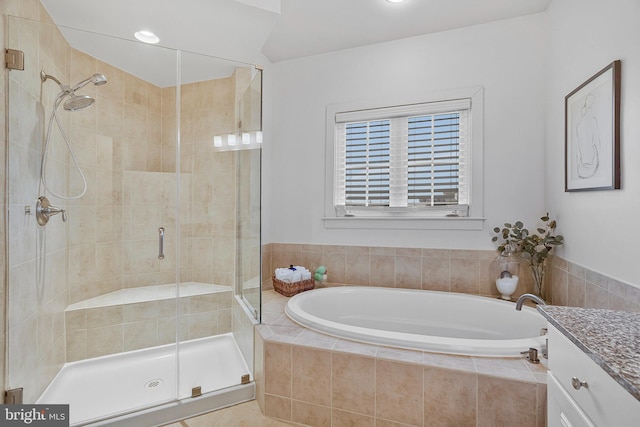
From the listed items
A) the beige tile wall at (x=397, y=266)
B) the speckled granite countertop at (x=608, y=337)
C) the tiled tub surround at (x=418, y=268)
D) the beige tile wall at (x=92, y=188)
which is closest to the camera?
the speckled granite countertop at (x=608, y=337)

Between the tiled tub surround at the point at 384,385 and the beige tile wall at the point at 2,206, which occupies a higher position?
the beige tile wall at the point at 2,206

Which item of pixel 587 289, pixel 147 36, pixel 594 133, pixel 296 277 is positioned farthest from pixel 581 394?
pixel 147 36

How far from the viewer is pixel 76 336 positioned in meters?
1.90

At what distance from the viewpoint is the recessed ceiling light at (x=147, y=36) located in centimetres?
210

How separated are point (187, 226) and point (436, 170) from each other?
2.02 m

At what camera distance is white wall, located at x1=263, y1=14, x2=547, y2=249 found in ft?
7.45

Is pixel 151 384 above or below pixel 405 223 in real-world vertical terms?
below

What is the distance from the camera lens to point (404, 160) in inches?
102

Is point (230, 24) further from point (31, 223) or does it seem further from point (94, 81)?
point (31, 223)

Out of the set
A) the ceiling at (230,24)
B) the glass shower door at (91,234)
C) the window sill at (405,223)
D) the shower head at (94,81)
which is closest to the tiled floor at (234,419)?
the glass shower door at (91,234)

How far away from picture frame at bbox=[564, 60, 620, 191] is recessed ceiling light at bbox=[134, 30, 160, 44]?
2.77 meters

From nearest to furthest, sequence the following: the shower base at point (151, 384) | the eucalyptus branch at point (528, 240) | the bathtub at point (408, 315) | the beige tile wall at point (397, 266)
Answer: the shower base at point (151, 384), the bathtub at point (408, 315), the eucalyptus branch at point (528, 240), the beige tile wall at point (397, 266)

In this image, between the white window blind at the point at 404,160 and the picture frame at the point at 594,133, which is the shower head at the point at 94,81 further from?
the picture frame at the point at 594,133

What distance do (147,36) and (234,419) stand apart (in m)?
2.62
